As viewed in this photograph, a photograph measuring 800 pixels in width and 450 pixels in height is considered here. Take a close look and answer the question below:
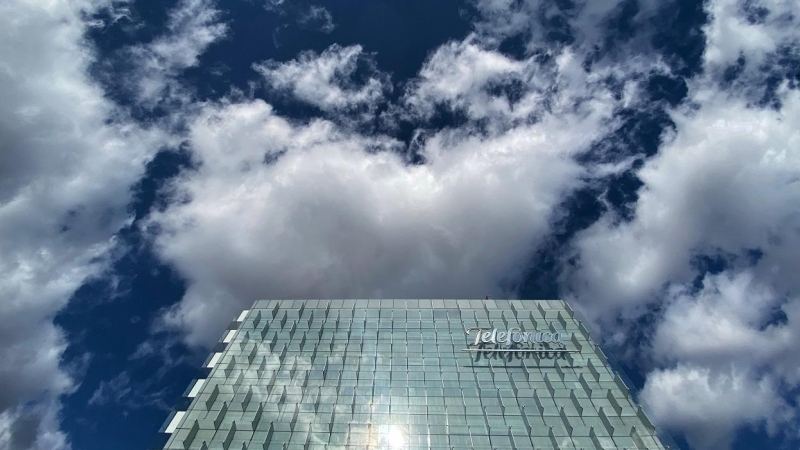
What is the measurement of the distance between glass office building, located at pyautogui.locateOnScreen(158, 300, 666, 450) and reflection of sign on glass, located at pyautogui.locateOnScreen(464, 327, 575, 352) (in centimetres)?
14

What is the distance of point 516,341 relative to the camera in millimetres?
61750

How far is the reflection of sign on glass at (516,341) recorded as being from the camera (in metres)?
61.2

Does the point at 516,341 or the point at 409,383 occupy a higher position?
the point at 516,341

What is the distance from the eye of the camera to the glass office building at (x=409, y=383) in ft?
158

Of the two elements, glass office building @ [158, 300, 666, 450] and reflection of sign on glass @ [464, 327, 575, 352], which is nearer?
glass office building @ [158, 300, 666, 450]

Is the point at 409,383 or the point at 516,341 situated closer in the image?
the point at 409,383

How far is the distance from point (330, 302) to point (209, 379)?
2123 cm

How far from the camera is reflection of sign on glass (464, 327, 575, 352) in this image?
2410 inches

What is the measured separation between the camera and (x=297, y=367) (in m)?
58.6

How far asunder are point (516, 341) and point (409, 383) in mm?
15079

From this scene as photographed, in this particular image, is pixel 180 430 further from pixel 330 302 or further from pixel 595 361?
pixel 595 361

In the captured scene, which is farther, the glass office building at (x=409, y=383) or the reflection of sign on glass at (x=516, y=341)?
the reflection of sign on glass at (x=516, y=341)

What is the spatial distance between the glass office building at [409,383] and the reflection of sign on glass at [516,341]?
14cm

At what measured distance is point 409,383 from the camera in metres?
56.2
